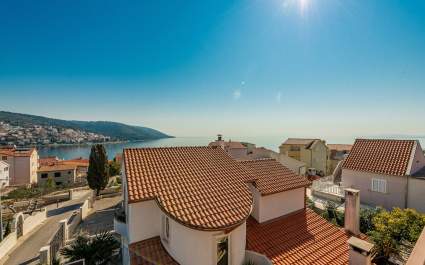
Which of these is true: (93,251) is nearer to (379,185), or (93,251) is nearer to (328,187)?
(328,187)

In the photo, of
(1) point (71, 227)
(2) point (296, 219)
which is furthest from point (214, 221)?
(1) point (71, 227)

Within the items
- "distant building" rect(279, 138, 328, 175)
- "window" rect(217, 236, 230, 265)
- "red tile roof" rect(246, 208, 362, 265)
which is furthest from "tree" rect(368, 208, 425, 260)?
"distant building" rect(279, 138, 328, 175)

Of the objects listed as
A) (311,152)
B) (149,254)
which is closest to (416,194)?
(149,254)

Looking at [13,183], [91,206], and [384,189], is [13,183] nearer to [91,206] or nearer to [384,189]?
[91,206]

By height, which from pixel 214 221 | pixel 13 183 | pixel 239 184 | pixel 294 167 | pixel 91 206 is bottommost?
pixel 13 183

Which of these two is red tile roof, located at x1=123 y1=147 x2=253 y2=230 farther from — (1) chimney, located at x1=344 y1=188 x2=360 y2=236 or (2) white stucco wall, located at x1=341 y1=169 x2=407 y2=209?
(2) white stucco wall, located at x1=341 y1=169 x2=407 y2=209

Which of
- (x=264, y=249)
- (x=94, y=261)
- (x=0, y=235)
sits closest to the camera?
(x=264, y=249)

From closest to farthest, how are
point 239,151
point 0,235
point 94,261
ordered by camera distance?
point 94,261 → point 0,235 → point 239,151
